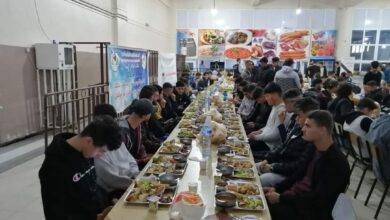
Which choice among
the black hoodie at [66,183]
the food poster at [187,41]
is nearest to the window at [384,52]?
the food poster at [187,41]

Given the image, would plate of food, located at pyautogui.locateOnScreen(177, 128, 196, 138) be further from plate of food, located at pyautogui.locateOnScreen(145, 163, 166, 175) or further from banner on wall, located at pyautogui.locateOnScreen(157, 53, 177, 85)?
banner on wall, located at pyautogui.locateOnScreen(157, 53, 177, 85)

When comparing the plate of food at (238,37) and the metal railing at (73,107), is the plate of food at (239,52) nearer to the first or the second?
the plate of food at (238,37)

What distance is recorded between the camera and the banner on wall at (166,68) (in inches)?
409

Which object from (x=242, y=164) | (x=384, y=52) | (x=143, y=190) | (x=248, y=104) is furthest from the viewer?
(x=384, y=52)

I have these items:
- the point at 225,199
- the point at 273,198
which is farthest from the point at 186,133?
the point at 225,199

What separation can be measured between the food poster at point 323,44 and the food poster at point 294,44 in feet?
0.92

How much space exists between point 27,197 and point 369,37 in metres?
15.3

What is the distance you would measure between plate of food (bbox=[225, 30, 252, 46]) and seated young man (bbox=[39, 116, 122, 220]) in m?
13.8

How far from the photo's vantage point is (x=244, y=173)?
2.35m

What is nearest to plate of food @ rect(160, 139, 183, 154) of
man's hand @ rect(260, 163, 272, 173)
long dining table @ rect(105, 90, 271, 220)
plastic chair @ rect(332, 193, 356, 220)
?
long dining table @ rect(105, 90, 271, 220)

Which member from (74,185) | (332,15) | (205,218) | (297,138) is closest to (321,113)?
(297,138)

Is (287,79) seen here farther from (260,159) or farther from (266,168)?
(266,168)

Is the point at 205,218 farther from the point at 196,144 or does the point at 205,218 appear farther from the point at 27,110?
the point at 27,110

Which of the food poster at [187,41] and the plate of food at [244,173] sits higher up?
the food poster at [187,41]
